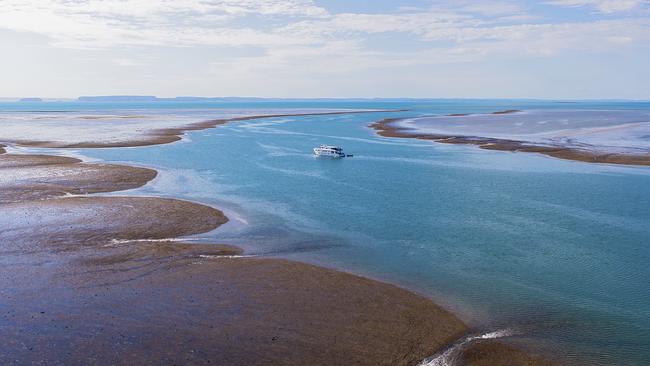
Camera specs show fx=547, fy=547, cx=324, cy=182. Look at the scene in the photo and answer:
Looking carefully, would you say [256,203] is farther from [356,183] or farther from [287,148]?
[287,148]

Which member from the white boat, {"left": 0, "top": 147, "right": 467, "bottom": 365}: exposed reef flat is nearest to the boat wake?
{"left": 0, "top": 147, "right": 467, "bottom": 365}: exposed reef flat

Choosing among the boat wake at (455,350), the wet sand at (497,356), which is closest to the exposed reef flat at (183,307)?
the boat wake at (455,350)

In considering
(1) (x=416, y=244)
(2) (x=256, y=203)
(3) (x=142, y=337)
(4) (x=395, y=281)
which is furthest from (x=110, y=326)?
(2) (x=256, y=203)

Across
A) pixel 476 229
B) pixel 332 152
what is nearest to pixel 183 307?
pixel 476 229

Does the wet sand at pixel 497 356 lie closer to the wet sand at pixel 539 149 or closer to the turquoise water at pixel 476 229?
the turquoise water at pixel 476 229

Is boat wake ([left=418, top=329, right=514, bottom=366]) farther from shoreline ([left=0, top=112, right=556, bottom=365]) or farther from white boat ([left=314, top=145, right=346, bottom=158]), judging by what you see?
white boat ([left=314, top=145, right=346, bottom=158])
